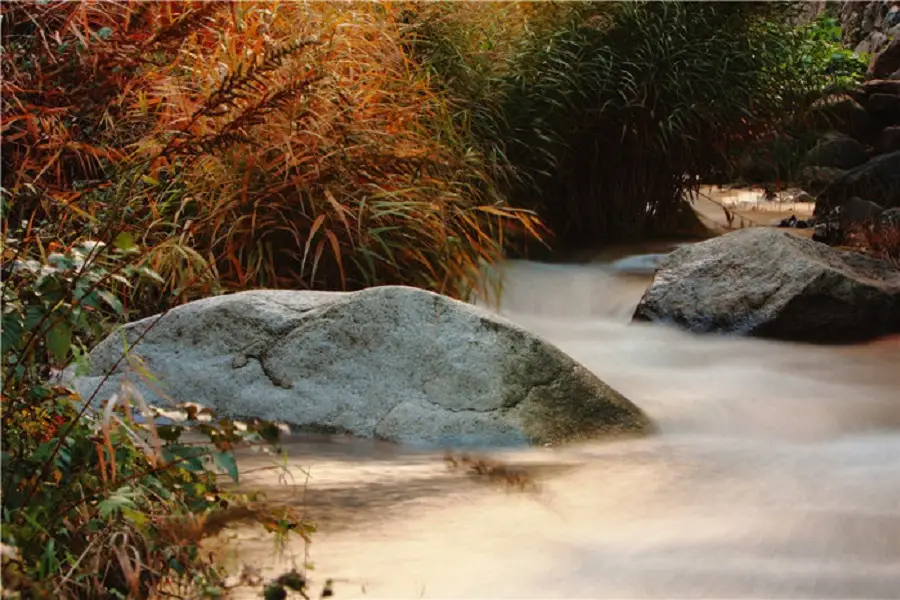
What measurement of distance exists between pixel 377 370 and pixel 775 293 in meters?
2.52

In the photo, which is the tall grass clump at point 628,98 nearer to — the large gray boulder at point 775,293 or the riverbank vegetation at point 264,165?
the riverbank vegetation at point 264,165

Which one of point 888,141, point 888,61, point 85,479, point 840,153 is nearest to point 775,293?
point 85,479

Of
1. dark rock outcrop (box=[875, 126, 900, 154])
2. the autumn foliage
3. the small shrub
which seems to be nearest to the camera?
the small shrub

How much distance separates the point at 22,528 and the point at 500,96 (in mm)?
5353

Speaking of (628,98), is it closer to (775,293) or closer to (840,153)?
(775,293)

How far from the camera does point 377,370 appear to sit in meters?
3.52

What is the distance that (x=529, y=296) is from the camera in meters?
6.04

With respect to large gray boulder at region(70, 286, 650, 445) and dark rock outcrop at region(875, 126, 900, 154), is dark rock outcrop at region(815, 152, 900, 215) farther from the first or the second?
large gray boulder at region(70, 286, 650, 445)

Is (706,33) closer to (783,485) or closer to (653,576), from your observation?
(783,485)

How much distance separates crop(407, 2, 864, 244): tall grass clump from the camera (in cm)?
714

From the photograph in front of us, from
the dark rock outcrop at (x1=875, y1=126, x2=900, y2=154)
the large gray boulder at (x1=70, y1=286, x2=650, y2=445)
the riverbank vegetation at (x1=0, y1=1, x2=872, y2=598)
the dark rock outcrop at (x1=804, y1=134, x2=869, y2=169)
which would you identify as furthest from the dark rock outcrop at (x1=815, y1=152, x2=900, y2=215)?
the large gray boulder at (x1=70, y1=286, x2=650, y2=445)

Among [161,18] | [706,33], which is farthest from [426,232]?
[706,33]

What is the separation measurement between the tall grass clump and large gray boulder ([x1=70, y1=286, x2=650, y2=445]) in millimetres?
3206

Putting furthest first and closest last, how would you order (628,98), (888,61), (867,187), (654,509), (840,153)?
(888,61) → (840,153) → (867,187) → (628,98) → (654,509)
